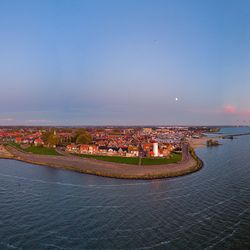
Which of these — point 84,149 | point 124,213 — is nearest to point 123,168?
point 124,213

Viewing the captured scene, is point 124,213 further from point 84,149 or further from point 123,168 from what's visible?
point 84,149

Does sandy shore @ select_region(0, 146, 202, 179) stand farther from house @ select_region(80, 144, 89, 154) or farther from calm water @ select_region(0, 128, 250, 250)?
house @ select_region(80, 144, 89, 154)

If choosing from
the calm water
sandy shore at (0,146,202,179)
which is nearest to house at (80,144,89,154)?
sandy shore at (0,146,202,179)

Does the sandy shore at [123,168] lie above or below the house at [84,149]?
below

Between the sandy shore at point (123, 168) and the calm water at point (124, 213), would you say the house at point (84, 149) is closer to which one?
the sandy shore at point (123, 168)

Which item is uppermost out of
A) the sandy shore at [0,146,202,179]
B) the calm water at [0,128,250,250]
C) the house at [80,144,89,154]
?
the house at [80,144,89,154]

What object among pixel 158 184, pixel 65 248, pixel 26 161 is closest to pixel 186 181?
pixel 158 184

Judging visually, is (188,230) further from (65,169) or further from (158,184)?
(65,169)

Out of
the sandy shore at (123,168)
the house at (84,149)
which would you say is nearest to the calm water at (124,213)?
the sandy shore at (123,168)

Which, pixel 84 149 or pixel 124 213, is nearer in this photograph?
pixel 124 213
